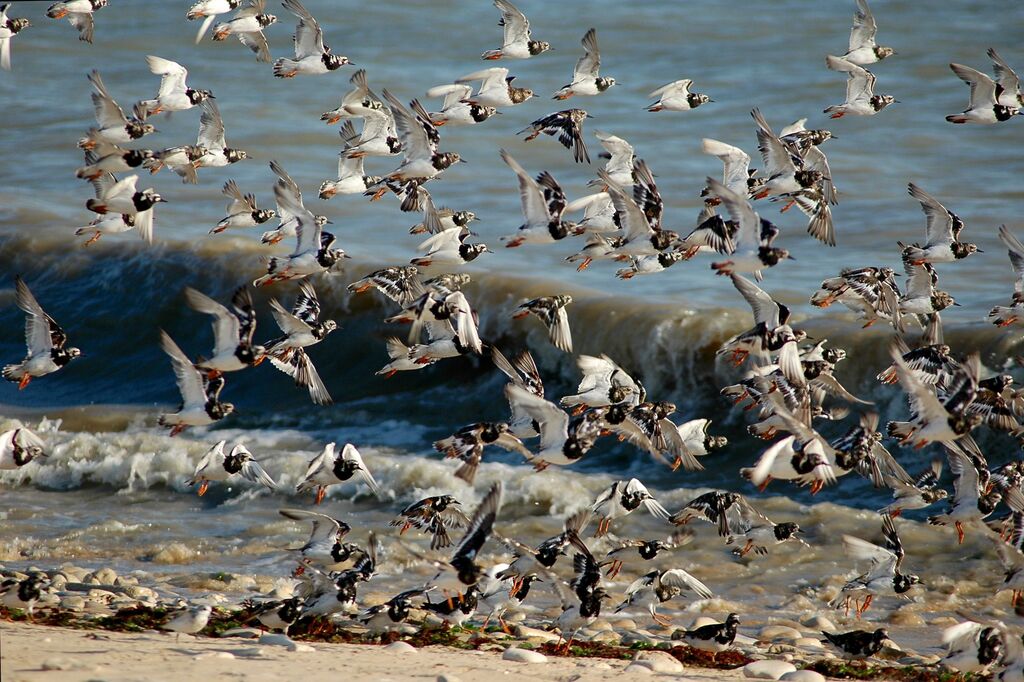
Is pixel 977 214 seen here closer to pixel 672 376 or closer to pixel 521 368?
pixel 672 376

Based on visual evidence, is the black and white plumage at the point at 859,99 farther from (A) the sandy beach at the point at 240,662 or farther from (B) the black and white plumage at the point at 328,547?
(A) the sandy beach at the point at 240,662

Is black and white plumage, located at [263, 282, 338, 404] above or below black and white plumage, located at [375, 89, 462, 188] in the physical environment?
below

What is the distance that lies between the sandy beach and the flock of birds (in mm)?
428

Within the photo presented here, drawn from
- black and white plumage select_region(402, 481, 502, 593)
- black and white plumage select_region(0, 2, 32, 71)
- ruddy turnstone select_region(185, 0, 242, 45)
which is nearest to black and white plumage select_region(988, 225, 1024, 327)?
black and white plumage select_region(402, 481, 502, 593)

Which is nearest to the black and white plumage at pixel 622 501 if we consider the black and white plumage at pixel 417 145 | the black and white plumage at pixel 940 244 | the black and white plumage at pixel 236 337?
the black and white plumage at pixel 236 337

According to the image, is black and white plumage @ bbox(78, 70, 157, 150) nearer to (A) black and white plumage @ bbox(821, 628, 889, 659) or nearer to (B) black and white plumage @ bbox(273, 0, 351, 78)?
(B) black and white plumage @ bbox(273, 0, 351, 78)

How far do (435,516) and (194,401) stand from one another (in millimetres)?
2322

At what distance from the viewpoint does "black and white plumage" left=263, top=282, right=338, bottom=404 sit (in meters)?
11.3

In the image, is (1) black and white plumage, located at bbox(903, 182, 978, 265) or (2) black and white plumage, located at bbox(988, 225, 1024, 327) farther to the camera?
(1) black and white plumage, located at bbox(903, 182, 978, 265)

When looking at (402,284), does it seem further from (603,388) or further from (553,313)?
(603,388)

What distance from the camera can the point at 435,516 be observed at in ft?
34.1

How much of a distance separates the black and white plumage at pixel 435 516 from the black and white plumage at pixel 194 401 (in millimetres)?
1741

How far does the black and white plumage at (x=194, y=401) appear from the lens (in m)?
10.7

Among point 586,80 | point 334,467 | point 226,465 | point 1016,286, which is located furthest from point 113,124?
point 1016,286
